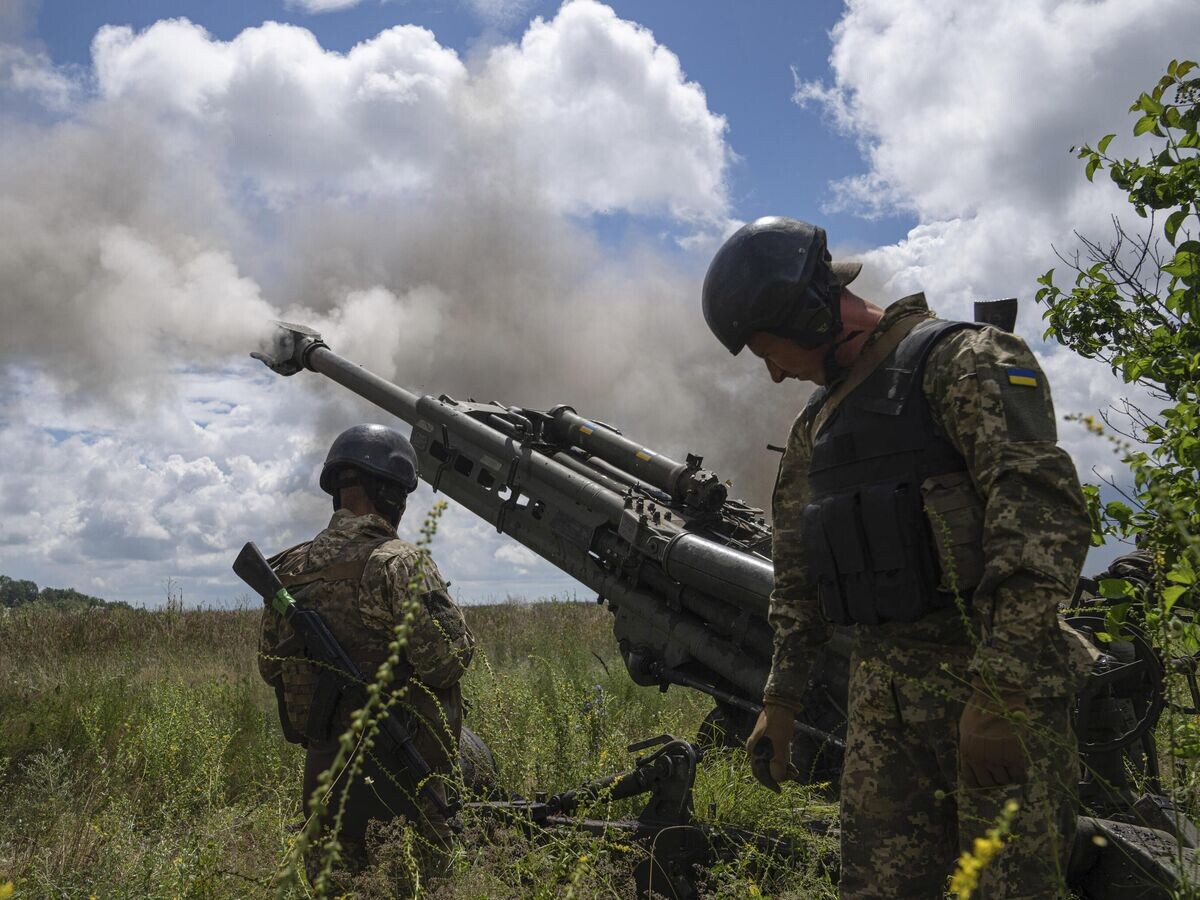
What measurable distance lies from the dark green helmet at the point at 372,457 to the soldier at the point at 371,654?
21cm

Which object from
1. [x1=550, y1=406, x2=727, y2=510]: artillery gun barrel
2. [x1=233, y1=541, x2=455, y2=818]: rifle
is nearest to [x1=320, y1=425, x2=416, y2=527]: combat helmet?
[x1=233, y1=541, x2=455, y2=818]: rifle

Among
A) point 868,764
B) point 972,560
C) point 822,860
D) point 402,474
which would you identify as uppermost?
point 402,474

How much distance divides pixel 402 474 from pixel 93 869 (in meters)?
2.00

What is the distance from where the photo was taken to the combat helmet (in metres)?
4.29

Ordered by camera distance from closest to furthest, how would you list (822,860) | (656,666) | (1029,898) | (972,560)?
(1029,898) < (972,560) < (822,860) < (656,666)

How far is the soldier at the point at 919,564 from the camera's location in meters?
2.15

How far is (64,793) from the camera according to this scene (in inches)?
203

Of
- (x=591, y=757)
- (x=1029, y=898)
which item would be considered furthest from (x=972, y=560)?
(x=591, y=757)

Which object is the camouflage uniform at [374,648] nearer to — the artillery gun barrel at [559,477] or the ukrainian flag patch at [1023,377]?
the artillery gun barrel at [559,477]

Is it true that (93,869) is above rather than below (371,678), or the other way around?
below

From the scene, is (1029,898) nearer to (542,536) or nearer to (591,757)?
(591,757)

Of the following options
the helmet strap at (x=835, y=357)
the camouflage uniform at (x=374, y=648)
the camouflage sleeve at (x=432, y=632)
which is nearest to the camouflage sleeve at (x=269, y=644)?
the camouflage uniform at (x=374, y=648)

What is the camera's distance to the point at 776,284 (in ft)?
9.11

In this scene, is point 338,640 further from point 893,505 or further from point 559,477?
point 559,477
